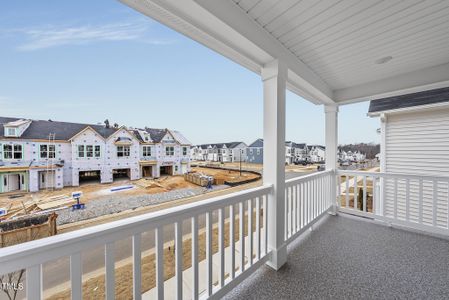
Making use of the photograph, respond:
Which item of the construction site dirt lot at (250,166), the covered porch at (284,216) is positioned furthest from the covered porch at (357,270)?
the construction site dirt lot at (250,166)

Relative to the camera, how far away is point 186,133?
4.25ft

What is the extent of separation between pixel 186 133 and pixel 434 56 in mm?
3203

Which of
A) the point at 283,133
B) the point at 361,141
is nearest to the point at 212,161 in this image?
the point at 283,133

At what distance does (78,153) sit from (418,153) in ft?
18.5

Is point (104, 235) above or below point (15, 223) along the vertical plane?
below

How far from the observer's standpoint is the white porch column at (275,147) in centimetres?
196

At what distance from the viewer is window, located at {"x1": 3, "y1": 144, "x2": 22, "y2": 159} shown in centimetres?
74

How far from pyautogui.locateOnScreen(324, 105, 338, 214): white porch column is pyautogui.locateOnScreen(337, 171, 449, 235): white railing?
5.0 inches

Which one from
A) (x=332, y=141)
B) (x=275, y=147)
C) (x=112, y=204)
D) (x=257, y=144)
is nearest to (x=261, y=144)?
(x=257, y=144)

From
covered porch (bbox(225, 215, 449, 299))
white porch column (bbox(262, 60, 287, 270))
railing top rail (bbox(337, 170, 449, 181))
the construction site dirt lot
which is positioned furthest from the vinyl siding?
white porch column (bbox(262, 60, 287, 270))

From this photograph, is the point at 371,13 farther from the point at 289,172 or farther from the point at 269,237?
the point at 269,237

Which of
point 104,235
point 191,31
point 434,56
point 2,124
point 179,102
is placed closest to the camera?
point 2,124

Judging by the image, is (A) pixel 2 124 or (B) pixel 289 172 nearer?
(A) pixel 2 124

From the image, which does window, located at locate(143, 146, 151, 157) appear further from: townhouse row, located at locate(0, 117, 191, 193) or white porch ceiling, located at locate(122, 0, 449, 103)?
white porch ceiling, located at locate(122, 0, 449, 103)
